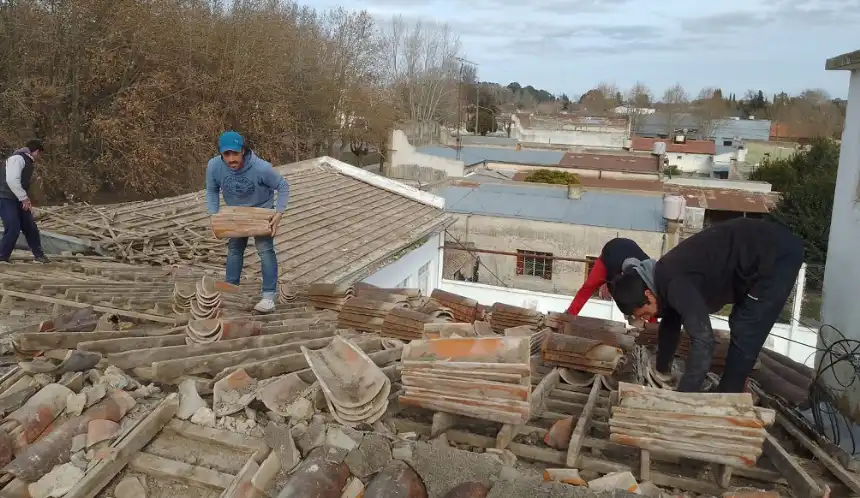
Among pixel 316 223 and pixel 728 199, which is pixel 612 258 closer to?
pixel 316 223

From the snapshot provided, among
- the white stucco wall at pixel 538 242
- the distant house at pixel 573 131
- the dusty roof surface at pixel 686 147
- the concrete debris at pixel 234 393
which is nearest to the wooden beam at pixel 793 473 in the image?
the concrete debris at pixel 234 393

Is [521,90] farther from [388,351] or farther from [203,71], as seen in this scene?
[388,351]

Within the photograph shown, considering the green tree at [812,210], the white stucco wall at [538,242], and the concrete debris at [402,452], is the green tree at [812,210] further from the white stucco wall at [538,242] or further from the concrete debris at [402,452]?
the concrete debris at [402,452]

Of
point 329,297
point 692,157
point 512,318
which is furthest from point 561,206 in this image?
point 692,157

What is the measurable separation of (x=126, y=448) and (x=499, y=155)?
37521mm

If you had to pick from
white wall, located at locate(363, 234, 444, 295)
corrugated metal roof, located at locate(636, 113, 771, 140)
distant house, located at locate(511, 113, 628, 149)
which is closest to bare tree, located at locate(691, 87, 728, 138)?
corrugated metal roof, located at locate(636, 113, 771, 140)

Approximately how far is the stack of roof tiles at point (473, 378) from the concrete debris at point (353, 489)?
26.5 inches

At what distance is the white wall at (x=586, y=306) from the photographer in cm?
1377

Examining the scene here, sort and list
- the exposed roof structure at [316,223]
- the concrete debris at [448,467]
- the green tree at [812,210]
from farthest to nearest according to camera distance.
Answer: the green tree at [812,210] → the exposed roof structure at [316,223] → the concrete debris at [448,467]

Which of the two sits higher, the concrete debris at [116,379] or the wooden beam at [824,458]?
the concrete debris at [116,379]

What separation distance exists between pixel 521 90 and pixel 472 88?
235 feet

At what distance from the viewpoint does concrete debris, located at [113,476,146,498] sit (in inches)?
106

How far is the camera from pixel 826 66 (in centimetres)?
568

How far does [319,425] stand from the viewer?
116 inches
